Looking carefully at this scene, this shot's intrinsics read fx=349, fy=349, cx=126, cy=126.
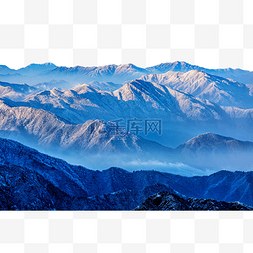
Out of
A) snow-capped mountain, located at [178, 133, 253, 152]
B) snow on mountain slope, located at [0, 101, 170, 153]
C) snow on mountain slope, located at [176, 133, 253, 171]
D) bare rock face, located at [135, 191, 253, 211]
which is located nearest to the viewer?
bare rock face, located at [135, 191, 253, 211]

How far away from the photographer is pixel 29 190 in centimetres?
4938

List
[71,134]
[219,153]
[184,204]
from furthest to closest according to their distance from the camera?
[219,153]
[71,134]
[184,204]

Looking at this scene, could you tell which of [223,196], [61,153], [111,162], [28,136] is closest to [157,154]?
[111,162]

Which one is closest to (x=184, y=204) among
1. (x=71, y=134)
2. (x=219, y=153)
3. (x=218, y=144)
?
(x=71, y=134)

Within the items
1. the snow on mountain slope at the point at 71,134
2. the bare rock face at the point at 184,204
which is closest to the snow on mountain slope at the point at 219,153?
the snow on mountain slope at the point at 71,134

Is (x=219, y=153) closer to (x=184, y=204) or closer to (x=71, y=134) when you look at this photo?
(x=71, y=134)

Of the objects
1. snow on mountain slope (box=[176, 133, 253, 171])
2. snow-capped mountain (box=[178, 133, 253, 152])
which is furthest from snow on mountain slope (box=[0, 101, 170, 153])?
snow-capped mountain (box=[178, 133, 253, 152])

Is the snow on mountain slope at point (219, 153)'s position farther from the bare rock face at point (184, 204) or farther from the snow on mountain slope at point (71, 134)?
the bare rock face at point (184, 204)

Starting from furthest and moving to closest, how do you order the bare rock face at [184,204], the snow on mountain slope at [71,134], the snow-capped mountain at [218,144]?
the snow-capped mountain at [218,144], the snow on mountain slope at [71,134], the bare rock face at [184,204]

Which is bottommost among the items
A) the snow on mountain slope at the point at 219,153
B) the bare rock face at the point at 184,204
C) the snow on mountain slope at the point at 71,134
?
the snow on mountain slope at the point at 219,153

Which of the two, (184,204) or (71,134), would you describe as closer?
(184,204)

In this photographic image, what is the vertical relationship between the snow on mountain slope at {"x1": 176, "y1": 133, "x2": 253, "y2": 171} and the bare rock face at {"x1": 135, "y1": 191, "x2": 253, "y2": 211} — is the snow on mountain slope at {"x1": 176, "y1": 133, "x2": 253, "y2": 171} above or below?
below

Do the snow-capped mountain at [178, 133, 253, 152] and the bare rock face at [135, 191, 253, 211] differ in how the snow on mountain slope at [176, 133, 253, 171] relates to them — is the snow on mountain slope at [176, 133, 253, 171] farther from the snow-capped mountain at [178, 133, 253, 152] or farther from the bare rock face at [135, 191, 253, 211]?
the bare rock face at [135, 191, 253, 211]

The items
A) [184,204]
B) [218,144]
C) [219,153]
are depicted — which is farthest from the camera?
[219,153]
